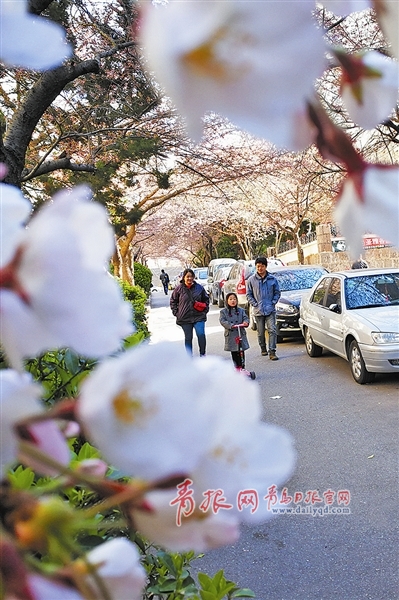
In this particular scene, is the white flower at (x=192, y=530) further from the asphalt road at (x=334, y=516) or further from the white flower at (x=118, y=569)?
the asphalt road at (x=334, y=516)

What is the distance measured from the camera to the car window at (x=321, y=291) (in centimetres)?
809

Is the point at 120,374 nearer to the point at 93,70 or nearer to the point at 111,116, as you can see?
the point at 93,70

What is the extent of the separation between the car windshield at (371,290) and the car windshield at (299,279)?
333cm

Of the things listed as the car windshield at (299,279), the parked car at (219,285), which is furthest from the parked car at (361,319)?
the parked car at (219,285)

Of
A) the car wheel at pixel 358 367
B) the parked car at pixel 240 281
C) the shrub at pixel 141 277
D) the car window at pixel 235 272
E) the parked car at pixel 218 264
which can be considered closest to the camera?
the car wheel at pixel 358 367

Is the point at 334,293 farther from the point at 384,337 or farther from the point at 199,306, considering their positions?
the point at 199,306

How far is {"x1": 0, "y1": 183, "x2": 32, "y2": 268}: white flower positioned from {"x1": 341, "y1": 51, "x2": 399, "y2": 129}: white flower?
0.60 feet

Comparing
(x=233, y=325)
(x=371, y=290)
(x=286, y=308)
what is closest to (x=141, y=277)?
(x=286, y=308)

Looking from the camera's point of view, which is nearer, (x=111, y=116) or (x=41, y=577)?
(x=41, y=577)

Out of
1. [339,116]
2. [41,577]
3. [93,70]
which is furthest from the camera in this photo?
[93,70]

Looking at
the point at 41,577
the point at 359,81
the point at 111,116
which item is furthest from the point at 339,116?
the point at 111,116

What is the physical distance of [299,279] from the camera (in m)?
10.8

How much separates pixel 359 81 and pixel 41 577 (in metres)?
0.28

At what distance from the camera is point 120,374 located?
8.8 inches
